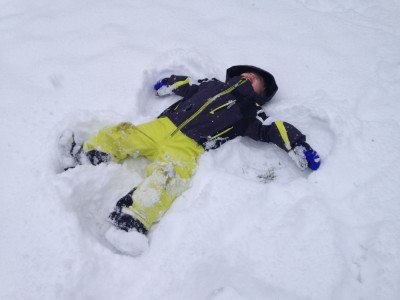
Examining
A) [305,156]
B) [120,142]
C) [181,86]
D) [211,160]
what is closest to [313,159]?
[305,156]

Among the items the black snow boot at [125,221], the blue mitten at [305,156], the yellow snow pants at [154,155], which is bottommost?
the black snow boot at [125,221]

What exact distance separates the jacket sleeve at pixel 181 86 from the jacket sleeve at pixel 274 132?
650 millimetres

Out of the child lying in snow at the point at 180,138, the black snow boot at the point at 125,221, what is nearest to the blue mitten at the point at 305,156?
the child lying in snow at the point at 180,138

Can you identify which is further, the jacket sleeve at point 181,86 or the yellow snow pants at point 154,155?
the jacket sleeve at point 181,86

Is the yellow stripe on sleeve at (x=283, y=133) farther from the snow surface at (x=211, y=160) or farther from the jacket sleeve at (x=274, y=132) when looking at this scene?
the snow surface at (x=211, y=160)

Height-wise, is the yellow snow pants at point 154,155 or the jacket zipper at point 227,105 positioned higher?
the jacket zipper at point 227,105

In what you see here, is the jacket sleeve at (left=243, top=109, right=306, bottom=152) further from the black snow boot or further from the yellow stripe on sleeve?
the black snow boot

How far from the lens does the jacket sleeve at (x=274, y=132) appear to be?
2.53m

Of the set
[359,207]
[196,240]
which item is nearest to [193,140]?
[196,240]

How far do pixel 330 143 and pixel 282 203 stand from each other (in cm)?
80

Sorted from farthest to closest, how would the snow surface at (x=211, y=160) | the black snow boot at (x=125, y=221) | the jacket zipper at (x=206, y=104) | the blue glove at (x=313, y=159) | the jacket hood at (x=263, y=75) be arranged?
1. the jacket hood at (x=263, y=75)
2. the jacket zipper at (x=206, y=104)
3. the blue glove at (x=313, y=159)
4. the black snow boot at (x=125, y=221)
5. the snow surface at (x=211, y=160)

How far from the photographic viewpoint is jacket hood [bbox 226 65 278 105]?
2.98 meters

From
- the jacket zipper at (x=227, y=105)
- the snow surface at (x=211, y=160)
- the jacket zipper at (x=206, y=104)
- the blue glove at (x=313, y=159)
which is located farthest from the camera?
the jacket zipper at (x=227, y=105)

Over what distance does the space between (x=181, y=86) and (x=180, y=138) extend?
2.13 ft
